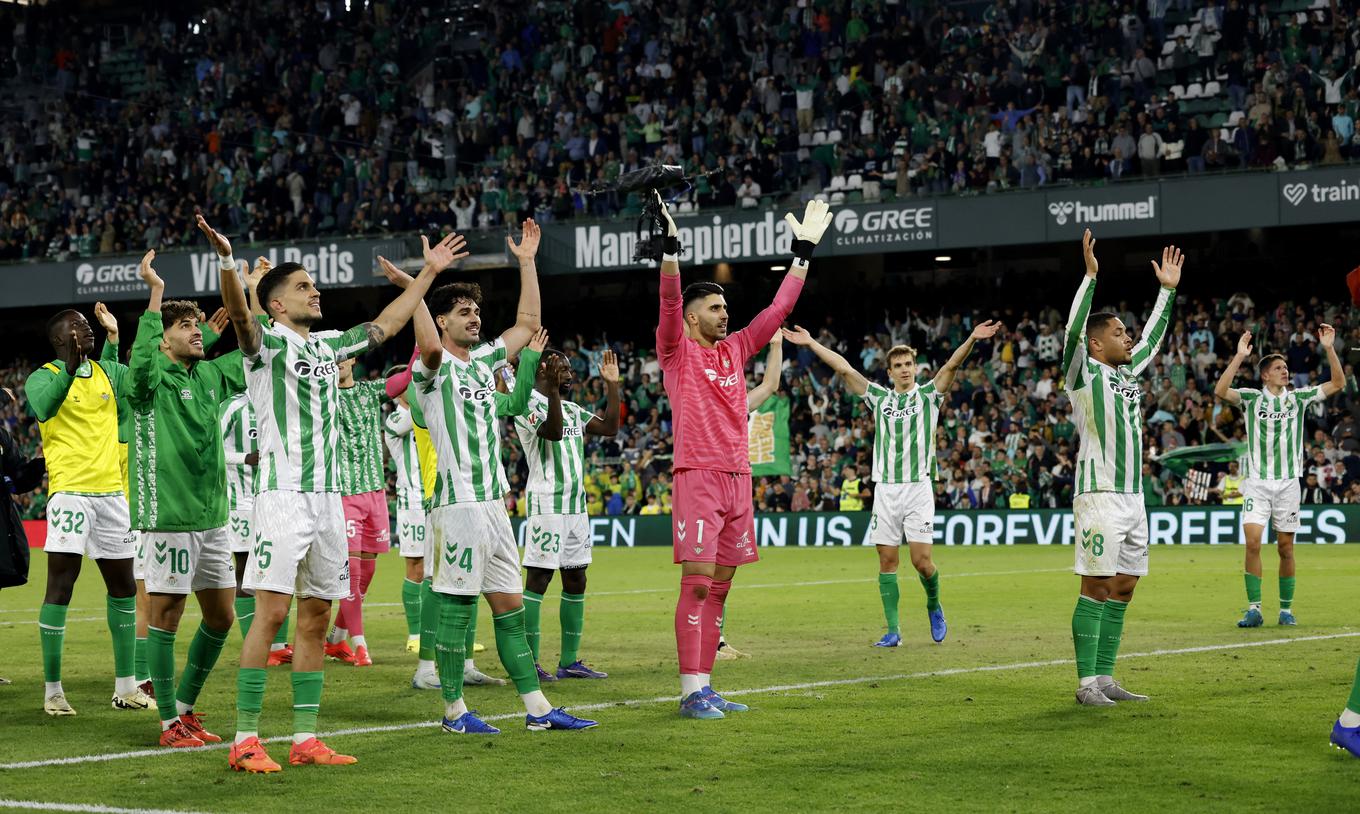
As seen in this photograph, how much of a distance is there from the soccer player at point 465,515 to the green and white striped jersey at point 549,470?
2.70 metres

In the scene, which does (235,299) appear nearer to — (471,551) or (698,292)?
(471,551)

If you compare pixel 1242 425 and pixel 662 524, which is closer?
pixel 1242 425

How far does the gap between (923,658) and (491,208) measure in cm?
2458

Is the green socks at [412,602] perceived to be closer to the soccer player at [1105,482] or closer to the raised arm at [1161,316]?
the soccer player at [1105,482]

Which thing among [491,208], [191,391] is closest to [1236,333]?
[491,208]

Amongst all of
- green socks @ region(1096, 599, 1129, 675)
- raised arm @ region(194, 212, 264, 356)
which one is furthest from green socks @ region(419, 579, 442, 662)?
green socks @ region(1096, 599, 1129, 675)

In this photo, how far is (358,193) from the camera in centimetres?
3722

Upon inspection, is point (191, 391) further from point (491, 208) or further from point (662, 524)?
point (491, 208)

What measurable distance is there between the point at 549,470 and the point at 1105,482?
424 centimetres

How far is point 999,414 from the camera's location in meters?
30.5

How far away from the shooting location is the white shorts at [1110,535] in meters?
9.35

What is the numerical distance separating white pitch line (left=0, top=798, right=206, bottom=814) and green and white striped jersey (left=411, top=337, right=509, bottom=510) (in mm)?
2537

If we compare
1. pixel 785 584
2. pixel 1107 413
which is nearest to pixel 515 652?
pixel 1107 413

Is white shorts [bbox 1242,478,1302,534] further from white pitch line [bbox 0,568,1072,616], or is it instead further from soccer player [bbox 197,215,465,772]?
soccer player [bbox 197,215,465,772]
